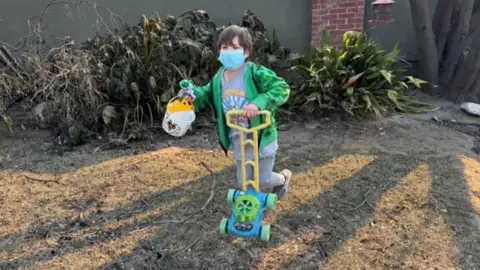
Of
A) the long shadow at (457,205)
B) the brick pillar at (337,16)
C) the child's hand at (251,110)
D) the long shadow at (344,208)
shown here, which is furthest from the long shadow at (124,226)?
the brick pillar at (337,16)

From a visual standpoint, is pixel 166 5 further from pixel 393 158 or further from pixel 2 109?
pixel 393 158

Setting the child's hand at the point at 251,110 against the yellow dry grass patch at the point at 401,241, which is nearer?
the child's hand at the point at 251,110

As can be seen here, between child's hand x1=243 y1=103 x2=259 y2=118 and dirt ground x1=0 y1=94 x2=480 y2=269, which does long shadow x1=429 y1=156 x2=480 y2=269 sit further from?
child's hand x1=243 y1=103 x2=259 y2=118

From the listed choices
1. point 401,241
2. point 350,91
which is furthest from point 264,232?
point 350,91

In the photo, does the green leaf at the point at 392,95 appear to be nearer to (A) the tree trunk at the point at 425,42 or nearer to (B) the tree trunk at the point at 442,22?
(A) the tree trunk at the point at 425,42

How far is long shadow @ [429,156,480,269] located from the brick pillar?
94.7 inches

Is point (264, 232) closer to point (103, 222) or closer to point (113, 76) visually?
point (103, 222)

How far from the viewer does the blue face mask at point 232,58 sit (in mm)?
2689

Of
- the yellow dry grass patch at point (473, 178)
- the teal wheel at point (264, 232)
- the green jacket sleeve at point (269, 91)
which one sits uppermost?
the green jacket sleeve at point (269, 91)

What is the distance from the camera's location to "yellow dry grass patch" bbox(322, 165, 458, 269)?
9.65 ft

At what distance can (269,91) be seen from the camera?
272 centimetres

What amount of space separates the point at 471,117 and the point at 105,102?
418 cm

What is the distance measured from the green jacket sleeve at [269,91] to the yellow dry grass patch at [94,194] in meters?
1.31

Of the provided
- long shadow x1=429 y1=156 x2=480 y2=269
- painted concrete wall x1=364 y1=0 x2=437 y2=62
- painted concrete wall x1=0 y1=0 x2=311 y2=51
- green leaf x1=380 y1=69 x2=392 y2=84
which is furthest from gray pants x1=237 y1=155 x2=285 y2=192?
painted concrete wall x1=364 y1=0 x2=437 y2=62
